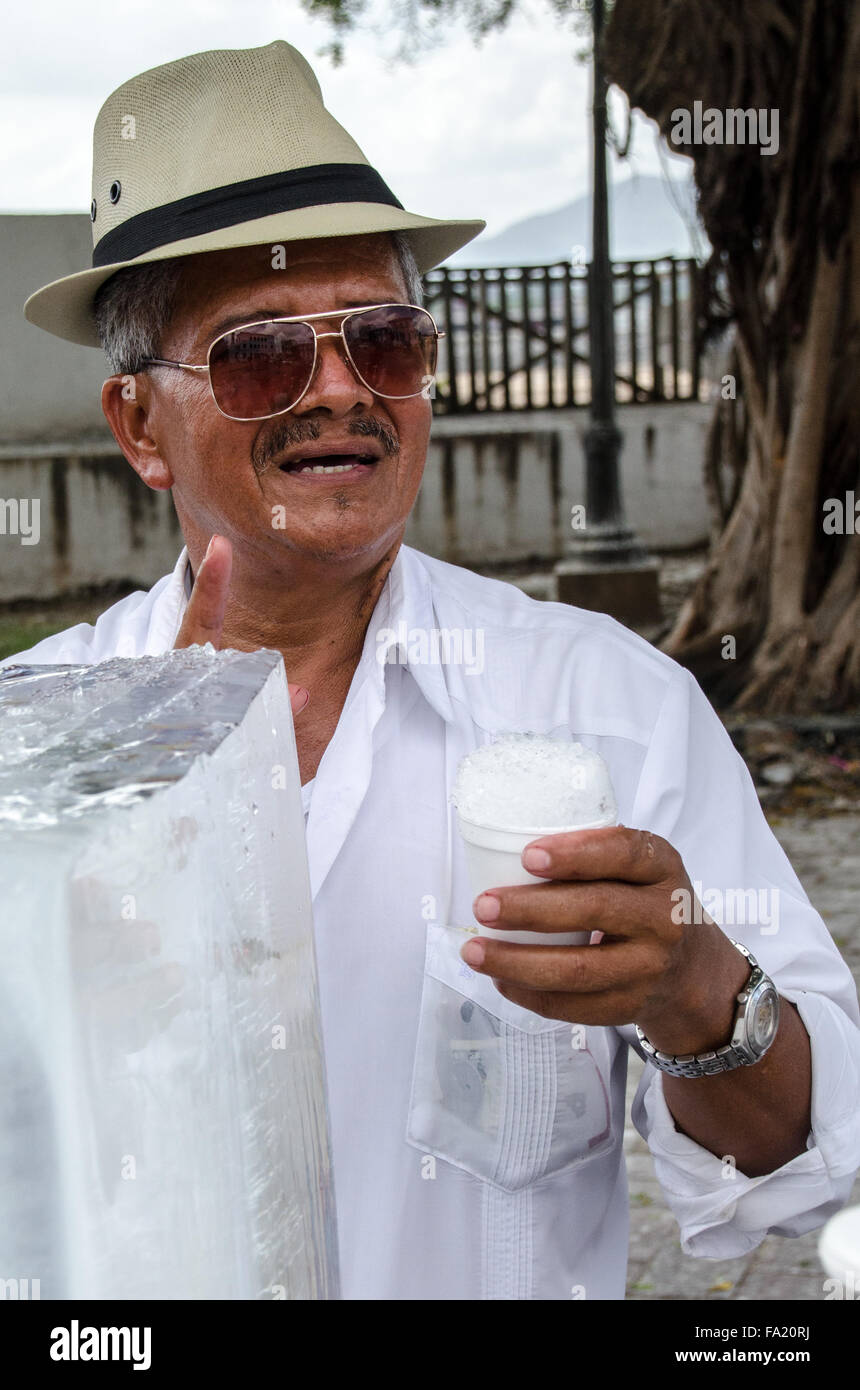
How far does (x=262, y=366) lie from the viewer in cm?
156

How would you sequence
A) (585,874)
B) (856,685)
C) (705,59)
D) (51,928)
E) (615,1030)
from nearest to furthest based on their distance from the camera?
(51,928)
(585,874)
(615,1030)
(705,59)
(856,685)

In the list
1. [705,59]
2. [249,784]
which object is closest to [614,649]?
[249,784]

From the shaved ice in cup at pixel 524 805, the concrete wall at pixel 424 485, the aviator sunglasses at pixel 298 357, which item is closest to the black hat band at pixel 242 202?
the aviator sunglasses at pixel 298 357

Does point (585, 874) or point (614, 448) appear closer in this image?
point (585, 874)

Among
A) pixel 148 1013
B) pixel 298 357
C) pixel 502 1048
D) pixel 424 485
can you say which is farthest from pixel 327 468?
pixel 424 485

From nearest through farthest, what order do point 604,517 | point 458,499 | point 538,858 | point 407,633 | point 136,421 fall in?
point 538,858 < point 407,633 < point 136,421 < point 604,517 < point 458,499

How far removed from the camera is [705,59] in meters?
5.66

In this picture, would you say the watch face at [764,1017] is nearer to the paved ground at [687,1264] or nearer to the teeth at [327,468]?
the teeth at [327,468]

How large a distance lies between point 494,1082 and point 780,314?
17.0 ft

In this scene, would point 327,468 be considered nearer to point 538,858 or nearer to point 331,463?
point 331,463

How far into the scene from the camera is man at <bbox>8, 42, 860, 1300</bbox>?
138cm
